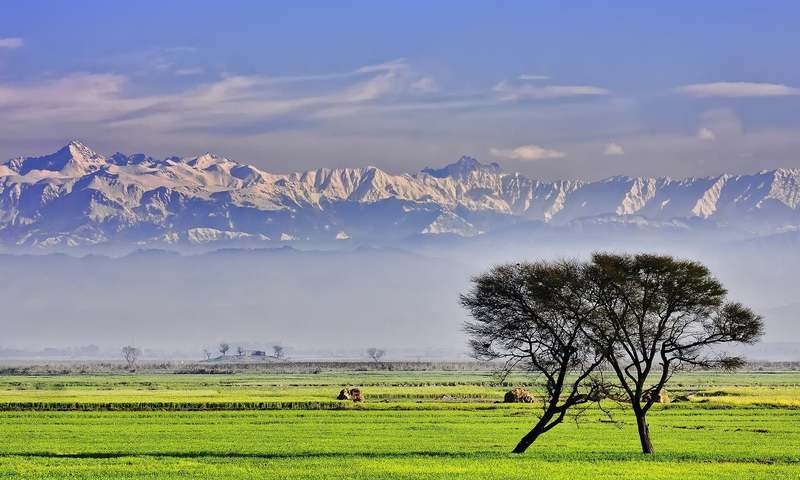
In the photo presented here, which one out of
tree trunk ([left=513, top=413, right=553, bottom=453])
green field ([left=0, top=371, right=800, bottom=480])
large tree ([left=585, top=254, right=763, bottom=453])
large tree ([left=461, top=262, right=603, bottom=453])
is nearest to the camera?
green field ([left=0, top=371, right=800, bottom=480])

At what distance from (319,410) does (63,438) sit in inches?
1405

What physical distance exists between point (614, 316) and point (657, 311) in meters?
2.08

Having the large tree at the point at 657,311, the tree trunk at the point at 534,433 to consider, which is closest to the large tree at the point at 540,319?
the tree trunk at the point at 534,433

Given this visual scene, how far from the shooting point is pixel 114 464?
53938mm

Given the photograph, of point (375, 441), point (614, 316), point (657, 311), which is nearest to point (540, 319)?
point (614, 316)

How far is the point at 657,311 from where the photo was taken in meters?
59.2

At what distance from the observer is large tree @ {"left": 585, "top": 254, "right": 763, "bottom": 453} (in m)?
58.8

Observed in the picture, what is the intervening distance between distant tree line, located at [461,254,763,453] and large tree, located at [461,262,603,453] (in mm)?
47

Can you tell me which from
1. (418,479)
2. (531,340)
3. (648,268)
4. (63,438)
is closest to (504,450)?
(531,340)

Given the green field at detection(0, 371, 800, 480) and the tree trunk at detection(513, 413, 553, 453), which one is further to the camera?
the tree trunk at detection(513, 413, 553, 453)

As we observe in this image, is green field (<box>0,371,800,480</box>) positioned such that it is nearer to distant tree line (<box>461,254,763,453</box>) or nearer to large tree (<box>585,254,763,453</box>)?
distant tree line (<box>461,254,763,453</box>)

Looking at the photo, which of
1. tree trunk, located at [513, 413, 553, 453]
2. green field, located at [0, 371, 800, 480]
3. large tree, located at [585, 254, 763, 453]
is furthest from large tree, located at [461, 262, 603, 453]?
green field, located at [0, 371, 800, 480]

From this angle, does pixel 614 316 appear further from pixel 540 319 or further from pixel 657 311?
pixel 540 319

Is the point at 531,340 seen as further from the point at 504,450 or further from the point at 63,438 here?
the point at 63,438
